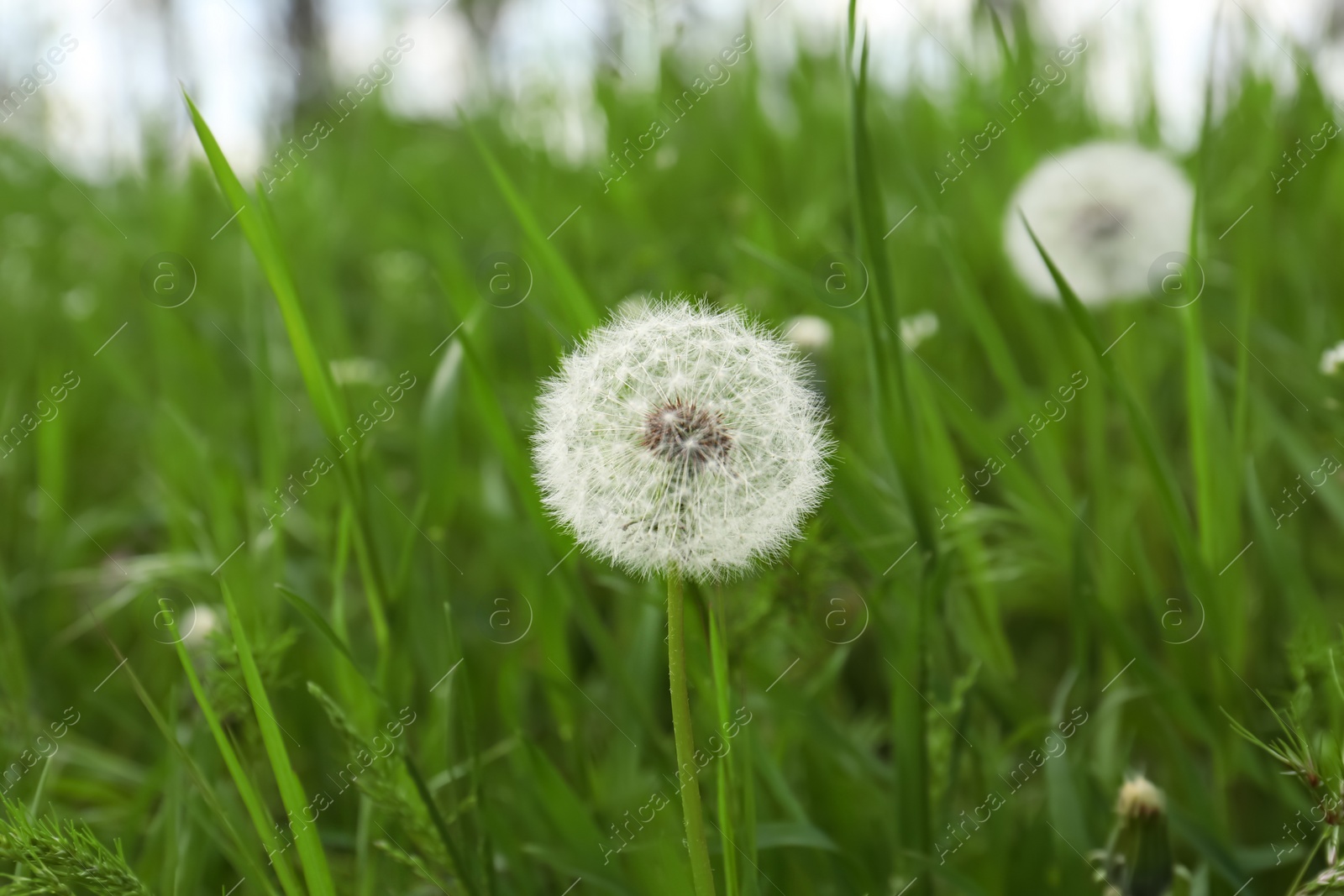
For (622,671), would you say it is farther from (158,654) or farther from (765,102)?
(765,102)

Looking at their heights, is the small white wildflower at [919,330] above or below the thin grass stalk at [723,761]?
above

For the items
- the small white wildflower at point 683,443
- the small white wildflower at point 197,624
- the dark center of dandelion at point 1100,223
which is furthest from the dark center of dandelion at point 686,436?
the dark center of dandelion at point 1100,223

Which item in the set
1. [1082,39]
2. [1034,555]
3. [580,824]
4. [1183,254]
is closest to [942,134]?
[1082,39]

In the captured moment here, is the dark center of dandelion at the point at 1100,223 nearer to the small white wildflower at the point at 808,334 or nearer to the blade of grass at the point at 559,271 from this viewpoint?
the small white wildflower at the point at 808,334

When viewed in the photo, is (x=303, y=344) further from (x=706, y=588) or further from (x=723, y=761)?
(x=723, y=761)

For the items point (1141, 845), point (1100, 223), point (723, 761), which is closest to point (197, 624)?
point (723, 761)

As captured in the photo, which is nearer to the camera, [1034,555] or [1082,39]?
[1034,555]

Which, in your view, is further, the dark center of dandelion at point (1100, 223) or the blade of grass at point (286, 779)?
the dark center of dandelion at point (1100, 223)
